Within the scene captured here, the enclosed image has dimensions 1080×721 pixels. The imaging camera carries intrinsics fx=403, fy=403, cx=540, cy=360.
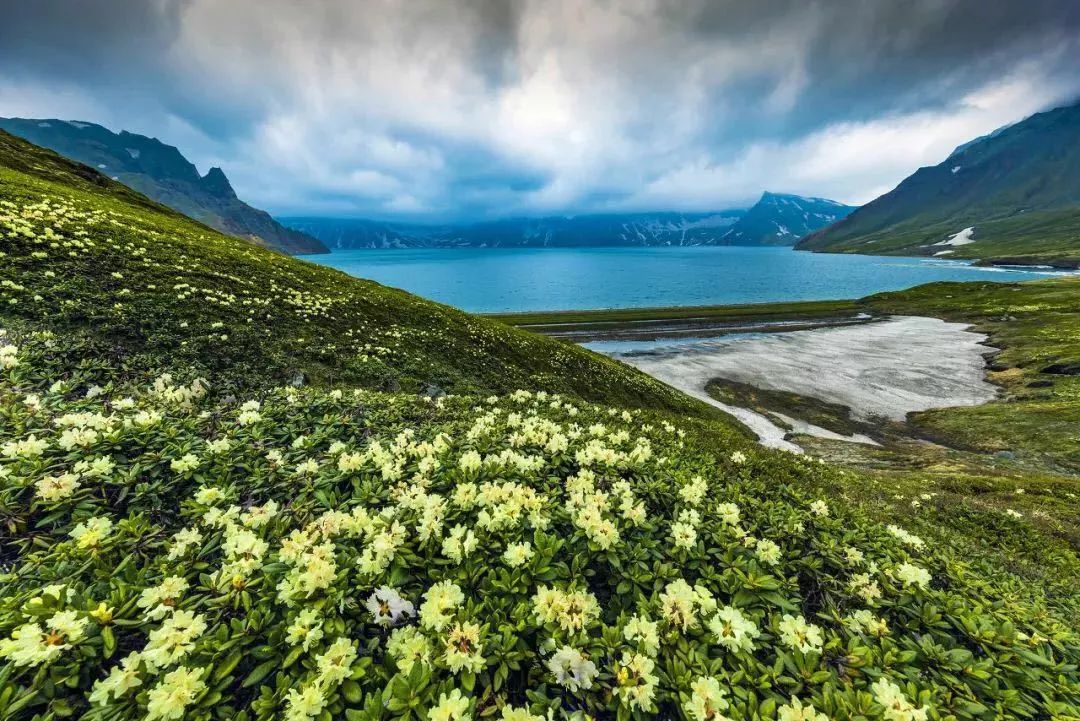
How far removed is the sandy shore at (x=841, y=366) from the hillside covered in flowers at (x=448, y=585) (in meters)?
32.8

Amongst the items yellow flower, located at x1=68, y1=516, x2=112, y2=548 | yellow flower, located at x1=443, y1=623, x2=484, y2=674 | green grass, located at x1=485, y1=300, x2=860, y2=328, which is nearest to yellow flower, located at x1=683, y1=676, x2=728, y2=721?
yellow flower, located at x1=443, y1=623, x2=484, y2=674

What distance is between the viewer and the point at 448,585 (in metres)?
3.91

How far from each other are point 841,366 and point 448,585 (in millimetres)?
72834

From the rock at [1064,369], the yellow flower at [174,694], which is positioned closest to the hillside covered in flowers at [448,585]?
the yellow flower at [174,694]

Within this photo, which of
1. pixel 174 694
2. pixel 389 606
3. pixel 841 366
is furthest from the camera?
pixel 841 366

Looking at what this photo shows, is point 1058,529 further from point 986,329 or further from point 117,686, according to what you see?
point 986,329

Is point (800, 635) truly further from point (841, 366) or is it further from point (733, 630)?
point (841, 366)

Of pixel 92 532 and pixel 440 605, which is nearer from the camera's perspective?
pixel 440 605

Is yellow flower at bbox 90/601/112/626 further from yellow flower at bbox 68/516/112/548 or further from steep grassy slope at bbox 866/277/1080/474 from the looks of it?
steep grassy slope at bbox 866/277/1080/474

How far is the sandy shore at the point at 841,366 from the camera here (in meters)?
46.1

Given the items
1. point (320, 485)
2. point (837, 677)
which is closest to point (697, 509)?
point (837, 677)

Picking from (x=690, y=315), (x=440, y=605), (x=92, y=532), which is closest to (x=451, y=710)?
(x=440, y=605)

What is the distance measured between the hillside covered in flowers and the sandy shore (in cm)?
3275

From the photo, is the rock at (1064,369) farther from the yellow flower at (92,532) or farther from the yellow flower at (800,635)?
the yellow flower at (92,532)
